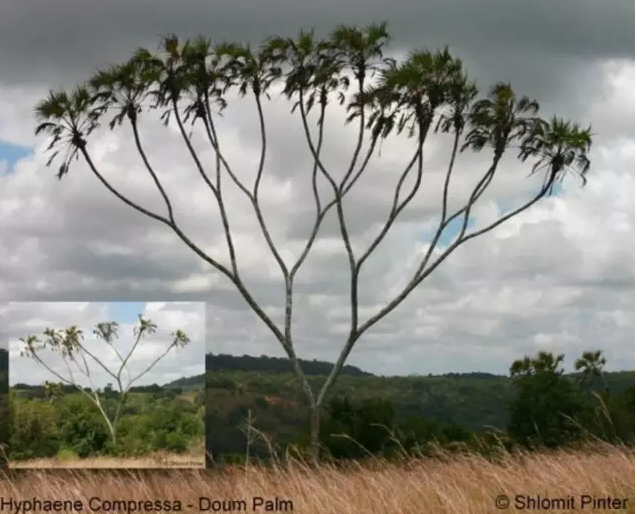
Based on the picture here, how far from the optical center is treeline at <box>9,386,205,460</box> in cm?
1441

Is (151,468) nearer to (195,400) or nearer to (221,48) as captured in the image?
(195,400)

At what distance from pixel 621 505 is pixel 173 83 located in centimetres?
1230

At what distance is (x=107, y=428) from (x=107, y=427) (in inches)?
0.7

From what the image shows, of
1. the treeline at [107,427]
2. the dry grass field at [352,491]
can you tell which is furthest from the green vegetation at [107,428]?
the dry grass field at [352,491]

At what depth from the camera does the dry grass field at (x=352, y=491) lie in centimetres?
1012

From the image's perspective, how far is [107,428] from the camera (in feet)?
47.6

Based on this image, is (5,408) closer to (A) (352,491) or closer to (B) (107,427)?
(B) (107,427)

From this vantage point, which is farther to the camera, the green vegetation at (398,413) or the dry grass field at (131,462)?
the green vegetation at (398,413)

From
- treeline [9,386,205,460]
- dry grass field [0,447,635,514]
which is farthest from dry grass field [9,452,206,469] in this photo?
dry grass field [0,447,635,514]

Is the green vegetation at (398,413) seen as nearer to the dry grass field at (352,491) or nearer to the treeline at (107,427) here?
the treeline at (107,427)

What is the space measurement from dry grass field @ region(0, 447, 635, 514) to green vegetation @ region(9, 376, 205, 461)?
8.84 ft

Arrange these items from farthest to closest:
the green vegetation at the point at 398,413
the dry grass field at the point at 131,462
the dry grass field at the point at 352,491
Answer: the green vegetation at the point at 398,413, the dry grass field at the point at 131,462, the dry grass field at the point at 352,491

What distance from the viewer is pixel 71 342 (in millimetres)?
14219

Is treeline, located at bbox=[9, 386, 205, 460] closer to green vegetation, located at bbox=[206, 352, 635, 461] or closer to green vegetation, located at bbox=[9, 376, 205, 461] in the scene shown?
green vegetation, located at bbox=[9, 376, 205, 461]
